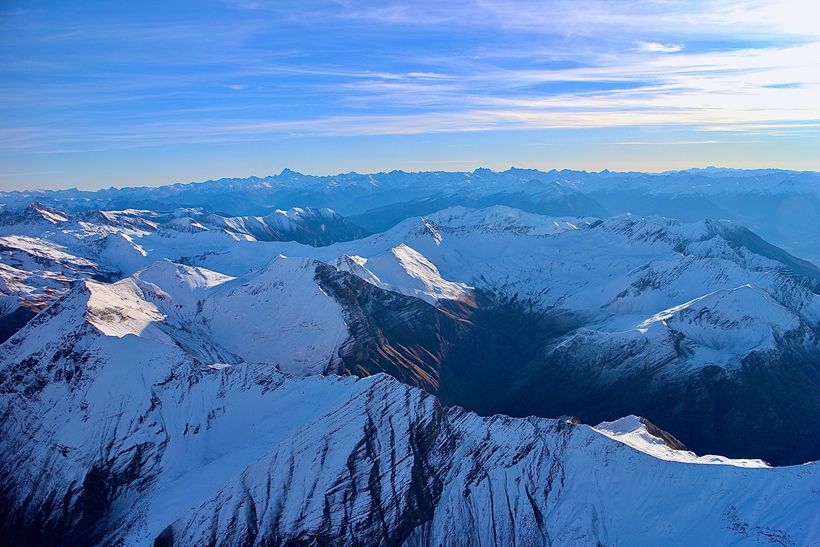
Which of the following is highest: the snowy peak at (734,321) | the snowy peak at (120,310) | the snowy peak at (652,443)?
the snowy peak at (120,310)

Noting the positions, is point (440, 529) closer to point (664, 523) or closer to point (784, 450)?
point (664, 523)

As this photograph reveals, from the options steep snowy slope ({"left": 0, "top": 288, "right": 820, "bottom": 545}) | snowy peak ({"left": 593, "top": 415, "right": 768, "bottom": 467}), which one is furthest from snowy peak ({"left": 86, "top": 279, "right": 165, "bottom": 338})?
snowy peak ({"left": 593, "top": 415, "right": 768, "bottom": 467})

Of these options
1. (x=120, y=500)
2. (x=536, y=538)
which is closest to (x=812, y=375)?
(x=536, y=538)

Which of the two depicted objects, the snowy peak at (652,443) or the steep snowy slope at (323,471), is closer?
the steep snowy slope at (323,471)

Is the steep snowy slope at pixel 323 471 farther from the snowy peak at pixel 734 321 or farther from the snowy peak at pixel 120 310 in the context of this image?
the snowy peak at pixel 734 321

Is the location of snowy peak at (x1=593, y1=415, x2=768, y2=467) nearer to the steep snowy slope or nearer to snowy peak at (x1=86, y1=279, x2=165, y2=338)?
the steep snowy slope

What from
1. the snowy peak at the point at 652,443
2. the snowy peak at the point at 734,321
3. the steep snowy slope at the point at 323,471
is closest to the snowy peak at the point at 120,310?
the steep snowy slope at the point at 323,471

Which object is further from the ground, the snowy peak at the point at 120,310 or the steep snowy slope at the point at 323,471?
the snowy peak at the point at 120,310

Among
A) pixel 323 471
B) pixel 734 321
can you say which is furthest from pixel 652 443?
pixel 734 321

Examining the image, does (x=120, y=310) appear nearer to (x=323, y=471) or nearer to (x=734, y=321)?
(x=323, y=471)
